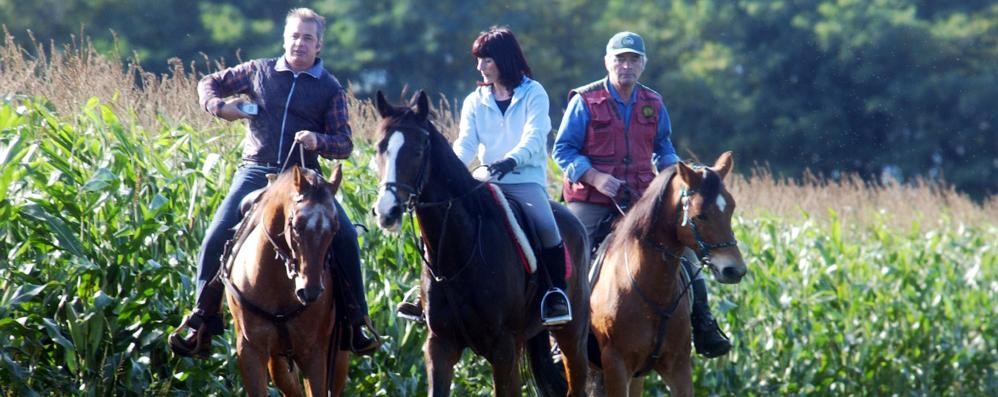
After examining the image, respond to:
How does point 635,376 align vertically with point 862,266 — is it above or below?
below

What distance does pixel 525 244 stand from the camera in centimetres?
927

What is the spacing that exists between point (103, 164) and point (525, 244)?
275cm

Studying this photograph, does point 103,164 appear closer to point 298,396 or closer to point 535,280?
point 298,396

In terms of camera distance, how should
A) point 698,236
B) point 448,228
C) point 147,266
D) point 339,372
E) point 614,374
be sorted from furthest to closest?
point 614,374 → point 147,266 → point 698,236 → point 339,372 → point 448,228

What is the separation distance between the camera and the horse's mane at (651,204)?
376 inches

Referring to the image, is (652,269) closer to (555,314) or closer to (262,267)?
(555,314)

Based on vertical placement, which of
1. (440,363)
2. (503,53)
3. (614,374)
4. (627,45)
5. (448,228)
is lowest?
(440,363)

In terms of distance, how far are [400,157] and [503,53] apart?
60.3 inches

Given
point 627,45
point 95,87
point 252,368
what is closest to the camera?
point 252,368

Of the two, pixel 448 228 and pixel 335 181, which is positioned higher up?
pixel 335 181

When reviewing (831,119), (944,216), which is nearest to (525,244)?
(944,216)

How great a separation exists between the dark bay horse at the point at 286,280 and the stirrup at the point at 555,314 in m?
1.23

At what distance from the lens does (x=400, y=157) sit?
323 inches

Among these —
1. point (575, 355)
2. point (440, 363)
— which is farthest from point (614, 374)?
point (440, 363)
